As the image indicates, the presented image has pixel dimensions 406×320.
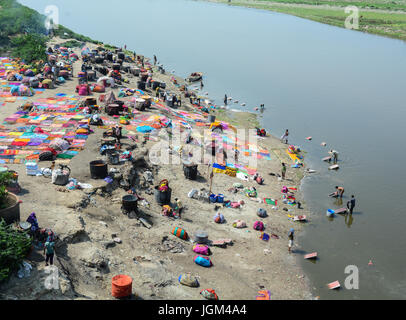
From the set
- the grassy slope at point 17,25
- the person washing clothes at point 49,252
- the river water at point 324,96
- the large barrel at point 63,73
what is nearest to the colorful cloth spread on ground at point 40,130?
the large barrel at point 63,73

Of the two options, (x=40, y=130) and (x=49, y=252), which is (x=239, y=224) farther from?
(x=40, y=130)

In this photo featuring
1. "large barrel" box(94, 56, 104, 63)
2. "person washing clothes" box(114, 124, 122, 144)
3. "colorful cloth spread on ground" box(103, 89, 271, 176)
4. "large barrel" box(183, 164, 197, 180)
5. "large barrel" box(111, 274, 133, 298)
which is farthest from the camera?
"large barrel" box(94, 56, 104, 63)

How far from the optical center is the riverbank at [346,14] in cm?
9431

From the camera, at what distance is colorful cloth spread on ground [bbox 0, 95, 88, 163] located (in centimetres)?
2073

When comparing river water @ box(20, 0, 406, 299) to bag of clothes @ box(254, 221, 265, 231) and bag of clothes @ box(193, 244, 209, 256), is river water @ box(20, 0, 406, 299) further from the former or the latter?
bag of clothes @ box(193, 244, 209, 256)

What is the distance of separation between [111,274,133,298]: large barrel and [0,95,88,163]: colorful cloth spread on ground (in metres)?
10.4

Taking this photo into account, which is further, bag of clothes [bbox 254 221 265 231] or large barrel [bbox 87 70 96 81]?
large barrel [bbox 87 70 96 81]

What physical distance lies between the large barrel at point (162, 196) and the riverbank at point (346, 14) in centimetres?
8516

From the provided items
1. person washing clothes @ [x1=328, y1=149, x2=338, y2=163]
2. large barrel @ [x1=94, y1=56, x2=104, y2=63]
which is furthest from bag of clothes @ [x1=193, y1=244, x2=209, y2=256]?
large barrel @ [x1=94, y1=56, x2=104, y2=63]

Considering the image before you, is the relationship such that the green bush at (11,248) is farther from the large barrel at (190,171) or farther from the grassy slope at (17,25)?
the grassy slope at (17,25)

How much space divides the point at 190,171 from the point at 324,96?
29441 mm

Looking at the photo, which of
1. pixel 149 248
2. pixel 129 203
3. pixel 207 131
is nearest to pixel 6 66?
pixel 207 131

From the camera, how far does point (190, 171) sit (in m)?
22.0

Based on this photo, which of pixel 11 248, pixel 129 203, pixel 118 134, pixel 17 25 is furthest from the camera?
pixel 17 25
